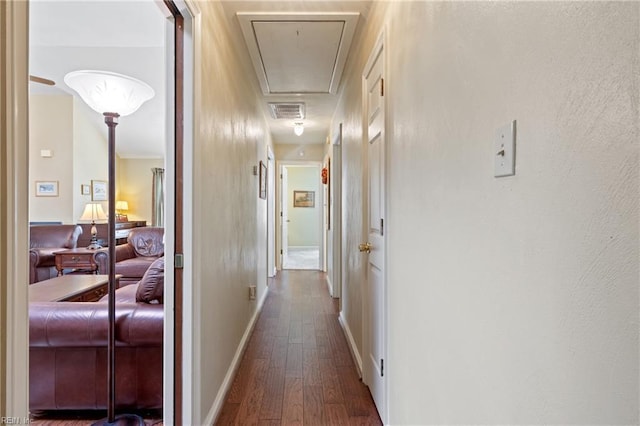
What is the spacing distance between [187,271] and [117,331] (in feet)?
2.11

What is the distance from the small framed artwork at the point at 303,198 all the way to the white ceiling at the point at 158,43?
5156mm

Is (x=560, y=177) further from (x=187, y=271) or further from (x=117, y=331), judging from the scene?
(x=117, y=331)

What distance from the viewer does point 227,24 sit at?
2172 millimetres

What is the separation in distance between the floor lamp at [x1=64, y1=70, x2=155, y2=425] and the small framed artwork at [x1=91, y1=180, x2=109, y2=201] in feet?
18.1

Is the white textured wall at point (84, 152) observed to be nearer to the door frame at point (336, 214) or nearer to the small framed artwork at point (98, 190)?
the small framed artwork at point (98, 190)

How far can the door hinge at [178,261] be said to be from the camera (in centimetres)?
155

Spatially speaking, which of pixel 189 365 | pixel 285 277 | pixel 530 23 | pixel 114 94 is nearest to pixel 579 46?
pixel 530 23

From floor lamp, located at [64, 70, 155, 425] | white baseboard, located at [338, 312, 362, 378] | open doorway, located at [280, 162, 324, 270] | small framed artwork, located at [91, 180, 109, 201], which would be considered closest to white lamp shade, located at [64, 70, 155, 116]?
floor lamp, located at [64, 70, 155, 425]

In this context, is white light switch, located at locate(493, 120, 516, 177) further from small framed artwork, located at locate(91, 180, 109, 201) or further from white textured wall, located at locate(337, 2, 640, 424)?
small framed artwork, located at locate(91, 180, 109, 201)

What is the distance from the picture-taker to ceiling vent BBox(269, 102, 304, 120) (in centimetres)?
395

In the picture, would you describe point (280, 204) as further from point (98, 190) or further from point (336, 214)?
point (98, 190)

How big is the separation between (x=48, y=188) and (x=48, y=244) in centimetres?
163

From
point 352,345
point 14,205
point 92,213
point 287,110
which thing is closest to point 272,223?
point 287,110

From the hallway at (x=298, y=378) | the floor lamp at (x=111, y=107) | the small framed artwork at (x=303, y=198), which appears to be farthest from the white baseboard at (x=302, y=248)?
the floor lamp at (x=111, y=107)
